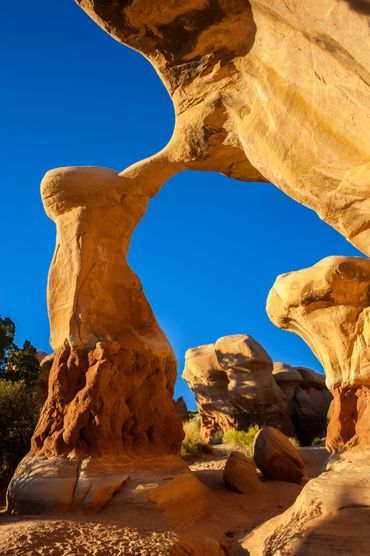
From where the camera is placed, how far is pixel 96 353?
853cm

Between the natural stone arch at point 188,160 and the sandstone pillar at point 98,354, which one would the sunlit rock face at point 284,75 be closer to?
the natural stone arch at point 188,160

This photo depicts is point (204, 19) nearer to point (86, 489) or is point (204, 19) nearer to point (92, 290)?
point (92, 290)

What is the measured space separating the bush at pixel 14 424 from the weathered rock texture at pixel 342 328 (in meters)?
9.23

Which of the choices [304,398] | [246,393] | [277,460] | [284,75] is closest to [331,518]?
[284,75]

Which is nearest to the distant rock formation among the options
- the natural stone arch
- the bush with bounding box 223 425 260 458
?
the bush with bounding box 223 425 260 458

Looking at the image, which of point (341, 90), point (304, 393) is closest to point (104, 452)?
point (341, 90)

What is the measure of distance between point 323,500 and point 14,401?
10.4m

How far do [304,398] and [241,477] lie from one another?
13.9 m

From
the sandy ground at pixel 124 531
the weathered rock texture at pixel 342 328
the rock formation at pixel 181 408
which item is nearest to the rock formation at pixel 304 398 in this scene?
the rock formation at pixel 181 408

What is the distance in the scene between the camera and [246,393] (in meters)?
19.6

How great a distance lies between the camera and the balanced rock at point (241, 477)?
9.08 metres

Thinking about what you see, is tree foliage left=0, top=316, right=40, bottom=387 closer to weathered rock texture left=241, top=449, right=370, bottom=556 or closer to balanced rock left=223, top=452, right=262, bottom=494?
balanced rock left=223, top=452, right=262, bottom=494

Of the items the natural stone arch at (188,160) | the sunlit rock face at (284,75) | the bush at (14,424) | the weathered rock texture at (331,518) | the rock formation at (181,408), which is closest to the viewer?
the sunlit rock face at (284,75)

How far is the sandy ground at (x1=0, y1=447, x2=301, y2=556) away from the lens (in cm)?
499
